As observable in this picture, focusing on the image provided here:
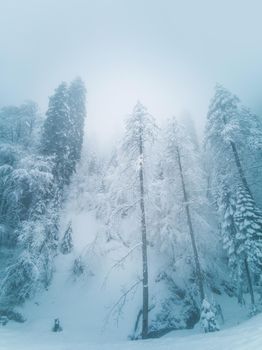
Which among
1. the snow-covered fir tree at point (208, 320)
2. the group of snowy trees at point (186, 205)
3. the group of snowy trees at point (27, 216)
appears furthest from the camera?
the group of snowy trees at point (186, 205)

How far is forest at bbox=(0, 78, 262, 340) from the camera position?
1864 centimetres

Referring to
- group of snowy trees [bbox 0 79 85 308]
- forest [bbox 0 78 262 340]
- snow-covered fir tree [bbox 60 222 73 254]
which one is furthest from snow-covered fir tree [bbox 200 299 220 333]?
snow-covered fir tree [bbox 60 222 73 254]

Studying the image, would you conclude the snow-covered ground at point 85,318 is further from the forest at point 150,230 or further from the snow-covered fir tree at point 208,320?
the snow-covered fir tree at point 208,320

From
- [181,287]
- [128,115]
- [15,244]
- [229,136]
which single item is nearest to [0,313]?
[15,244]

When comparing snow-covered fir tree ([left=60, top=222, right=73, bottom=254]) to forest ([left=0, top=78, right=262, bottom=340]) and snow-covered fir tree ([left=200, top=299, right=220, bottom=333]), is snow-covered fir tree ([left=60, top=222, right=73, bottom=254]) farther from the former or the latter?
snow-covered fir tree ([left=200, top=299, right=220, bottom=333])

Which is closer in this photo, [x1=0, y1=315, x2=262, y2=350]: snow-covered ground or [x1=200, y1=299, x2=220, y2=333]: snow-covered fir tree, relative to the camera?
[x1=0, y1=315, x2=262, y2=350]: snow-covered ground

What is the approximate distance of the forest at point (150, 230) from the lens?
61.2 ft

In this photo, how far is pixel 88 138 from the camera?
5075 cm

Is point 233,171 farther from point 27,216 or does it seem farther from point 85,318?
point 27,216

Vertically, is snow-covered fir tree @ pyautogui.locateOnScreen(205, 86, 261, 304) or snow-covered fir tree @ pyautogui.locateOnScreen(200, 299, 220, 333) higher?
snow-covered fir tree @ pyautogui.locateOnScreen(205, 86, 261, 304)

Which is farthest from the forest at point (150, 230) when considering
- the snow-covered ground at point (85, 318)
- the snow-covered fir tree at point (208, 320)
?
the snow-covered ground at point (85, 318)

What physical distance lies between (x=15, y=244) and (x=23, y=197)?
3967 mm

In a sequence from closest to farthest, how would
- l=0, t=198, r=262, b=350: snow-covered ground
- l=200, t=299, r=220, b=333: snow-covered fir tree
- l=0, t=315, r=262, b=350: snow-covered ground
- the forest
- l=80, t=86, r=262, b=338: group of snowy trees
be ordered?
l=0, t=315, r=262, b=350: snow-covered ground
l=0, t=198, r=262, b=350: snow-covered ground
l=200, t=299, r=220, b=333: snow-covered fir tree
the forest
l=80, t=86, r=262, b=338: group of snowy trees

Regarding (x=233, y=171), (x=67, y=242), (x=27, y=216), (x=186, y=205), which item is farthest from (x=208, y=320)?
(x=67, y=242)
